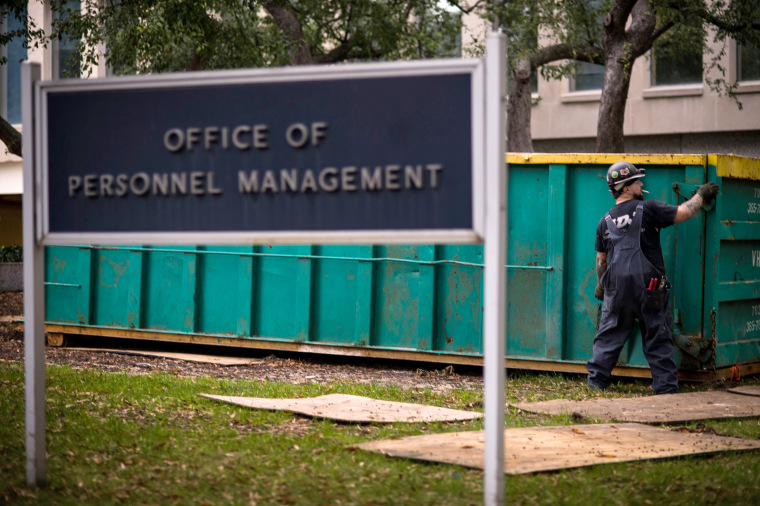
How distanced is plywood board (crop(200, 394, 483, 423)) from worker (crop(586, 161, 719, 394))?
80.5 inches

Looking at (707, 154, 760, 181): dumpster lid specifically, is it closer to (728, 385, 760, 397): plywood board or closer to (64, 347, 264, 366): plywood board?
(728, 385, 760, 397): plywood board

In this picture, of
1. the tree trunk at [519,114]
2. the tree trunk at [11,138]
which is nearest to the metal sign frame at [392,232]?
the tree trunk at [11,138]

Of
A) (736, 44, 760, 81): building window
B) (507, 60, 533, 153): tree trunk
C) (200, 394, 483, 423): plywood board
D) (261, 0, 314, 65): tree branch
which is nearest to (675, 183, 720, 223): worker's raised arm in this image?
(200, 394, 483, 423): plywood board

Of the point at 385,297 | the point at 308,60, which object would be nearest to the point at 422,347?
the point at 385,297

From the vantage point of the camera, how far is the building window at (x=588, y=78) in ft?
75.4

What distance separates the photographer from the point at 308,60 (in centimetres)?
1731

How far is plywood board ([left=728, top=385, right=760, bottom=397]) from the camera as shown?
8.02 meters

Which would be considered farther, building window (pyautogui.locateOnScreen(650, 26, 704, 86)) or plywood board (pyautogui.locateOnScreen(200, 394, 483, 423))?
building window (pyautogui.locateOnScreen(650, 26, 704, 86))

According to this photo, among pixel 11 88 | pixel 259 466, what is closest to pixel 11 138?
pixel 259 466

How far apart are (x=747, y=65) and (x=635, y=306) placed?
1503 centimetres

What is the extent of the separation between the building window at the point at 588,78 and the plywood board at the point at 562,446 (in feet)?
58.9

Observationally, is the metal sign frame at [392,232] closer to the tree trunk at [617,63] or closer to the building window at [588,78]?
the tree trunk at [617,63]

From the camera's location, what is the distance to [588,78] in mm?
23156

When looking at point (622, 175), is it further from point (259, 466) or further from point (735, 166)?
point (259, 466)
